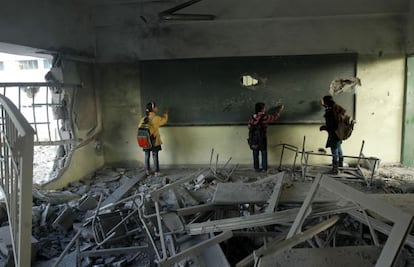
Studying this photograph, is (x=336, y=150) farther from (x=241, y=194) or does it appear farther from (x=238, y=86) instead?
(x=241, y=194)

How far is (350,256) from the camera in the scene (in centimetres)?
195

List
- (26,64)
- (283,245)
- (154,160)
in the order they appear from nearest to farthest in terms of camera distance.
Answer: (283,245) < (154,160) < (26,64)

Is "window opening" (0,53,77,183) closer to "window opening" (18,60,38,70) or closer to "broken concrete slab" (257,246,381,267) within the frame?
"window opening" (18,60,38,70)

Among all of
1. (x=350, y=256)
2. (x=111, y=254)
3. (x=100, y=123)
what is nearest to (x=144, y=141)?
(x=100, y=123)

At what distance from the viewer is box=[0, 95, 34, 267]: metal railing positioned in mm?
1576

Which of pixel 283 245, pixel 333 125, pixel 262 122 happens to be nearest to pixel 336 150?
pixel 333 125

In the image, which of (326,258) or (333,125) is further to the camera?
(333,125)

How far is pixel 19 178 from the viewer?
1.64 metres

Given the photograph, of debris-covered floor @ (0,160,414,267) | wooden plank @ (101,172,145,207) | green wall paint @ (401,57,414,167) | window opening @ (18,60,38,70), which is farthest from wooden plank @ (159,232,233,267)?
window opening @ (18,60,38,70)

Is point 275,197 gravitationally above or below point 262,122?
below

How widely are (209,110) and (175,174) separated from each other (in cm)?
130

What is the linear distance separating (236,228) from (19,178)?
4.96 ft

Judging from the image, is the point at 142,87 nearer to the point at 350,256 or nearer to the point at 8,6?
the point at 8,6

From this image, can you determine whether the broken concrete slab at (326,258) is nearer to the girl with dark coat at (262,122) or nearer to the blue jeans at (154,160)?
the girl with dark coat at (262,122)
